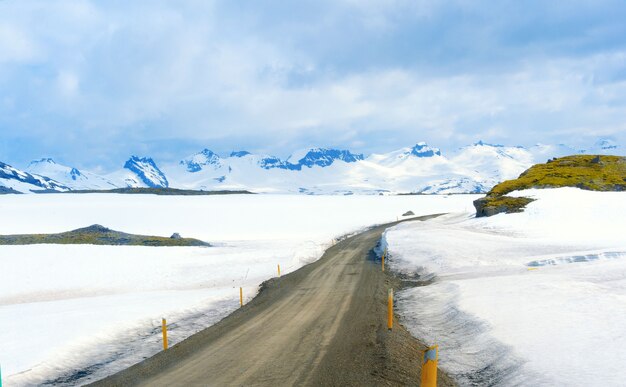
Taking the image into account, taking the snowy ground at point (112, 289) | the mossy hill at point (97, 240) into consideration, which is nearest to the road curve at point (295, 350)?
the snowy ground at point (112, 289)

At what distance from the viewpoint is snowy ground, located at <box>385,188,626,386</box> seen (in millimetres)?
10617

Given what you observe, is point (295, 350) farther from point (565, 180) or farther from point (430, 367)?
point (565, 180)

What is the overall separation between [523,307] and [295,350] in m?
8.49


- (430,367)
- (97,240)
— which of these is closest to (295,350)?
(430,367)

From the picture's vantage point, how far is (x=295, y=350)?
46.9ft

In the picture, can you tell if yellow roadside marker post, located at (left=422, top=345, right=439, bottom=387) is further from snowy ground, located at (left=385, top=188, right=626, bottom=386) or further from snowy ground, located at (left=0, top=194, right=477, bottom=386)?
snowy ground, located at (left=0, top=194, right=477, bottom=386)

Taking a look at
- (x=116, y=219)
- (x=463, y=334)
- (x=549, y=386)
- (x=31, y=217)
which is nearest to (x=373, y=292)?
(x=463, y=334)

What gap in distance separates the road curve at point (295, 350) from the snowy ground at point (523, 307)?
5.08ft

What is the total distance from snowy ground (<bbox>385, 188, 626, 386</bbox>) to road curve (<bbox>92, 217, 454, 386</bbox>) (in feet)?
5.08

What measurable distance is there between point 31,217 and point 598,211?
97766 mm

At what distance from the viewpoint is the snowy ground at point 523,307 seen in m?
10.6

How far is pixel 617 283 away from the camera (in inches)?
663

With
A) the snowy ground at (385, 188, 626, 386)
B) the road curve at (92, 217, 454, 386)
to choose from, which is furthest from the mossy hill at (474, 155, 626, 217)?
the road curve at (92, 217, 454, 386)

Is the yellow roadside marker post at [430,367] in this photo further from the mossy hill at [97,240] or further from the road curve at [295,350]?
the mossy hill at [97,240]
